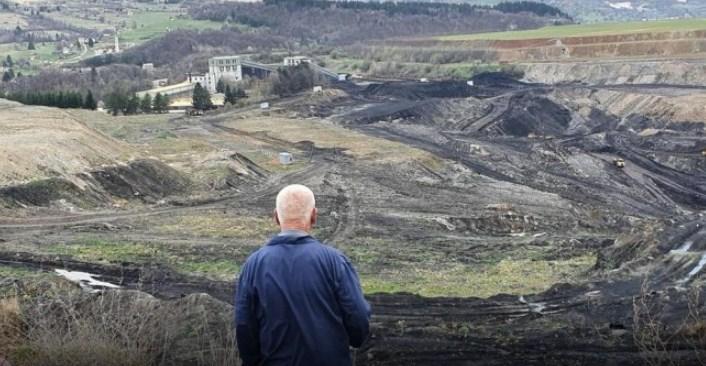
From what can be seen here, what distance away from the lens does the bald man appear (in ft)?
15.8

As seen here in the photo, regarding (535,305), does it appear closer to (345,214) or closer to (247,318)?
(247,318)

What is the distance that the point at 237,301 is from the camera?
16.4ft

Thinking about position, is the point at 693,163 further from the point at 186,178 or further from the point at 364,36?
the point at 364,36

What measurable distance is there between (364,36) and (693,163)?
113 metres

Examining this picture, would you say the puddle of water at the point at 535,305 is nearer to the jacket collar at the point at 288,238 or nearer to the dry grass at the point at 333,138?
the jacket collar at the point at 288,238

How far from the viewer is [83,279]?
57.1ft

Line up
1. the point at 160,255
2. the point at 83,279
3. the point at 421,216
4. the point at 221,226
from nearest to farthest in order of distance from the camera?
the point at 83,279 → the point at 160,255 → the point at 221,226 → the point at 421,216

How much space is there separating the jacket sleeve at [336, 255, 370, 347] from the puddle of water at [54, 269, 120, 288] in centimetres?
1297

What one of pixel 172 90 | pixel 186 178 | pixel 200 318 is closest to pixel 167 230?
pixel 186 178

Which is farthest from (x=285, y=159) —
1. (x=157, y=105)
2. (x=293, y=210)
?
(x=293, y=210)

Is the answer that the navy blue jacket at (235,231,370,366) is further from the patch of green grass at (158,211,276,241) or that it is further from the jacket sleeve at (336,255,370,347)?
the patch of green grass at (158,211,276,241)

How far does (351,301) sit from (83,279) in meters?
14.1

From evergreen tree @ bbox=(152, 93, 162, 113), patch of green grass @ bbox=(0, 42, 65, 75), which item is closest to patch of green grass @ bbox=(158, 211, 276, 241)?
evergreen tree @ bbox=(152, 93, 162, 113)

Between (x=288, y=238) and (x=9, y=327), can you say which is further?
(x=9, y=327)
